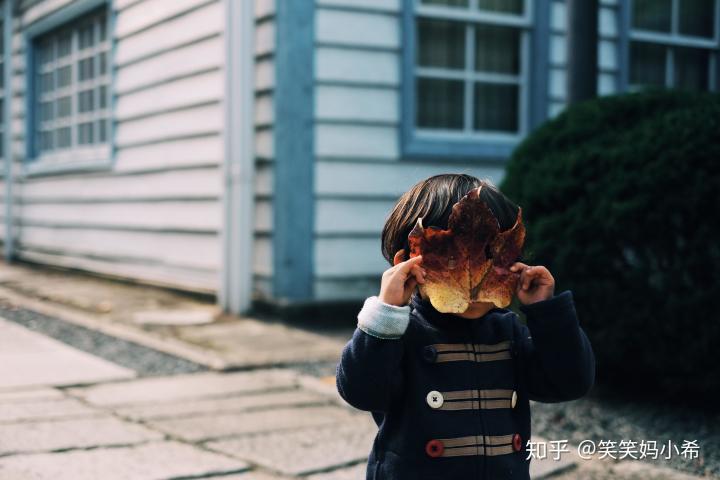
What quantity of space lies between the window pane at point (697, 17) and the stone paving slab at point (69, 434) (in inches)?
265

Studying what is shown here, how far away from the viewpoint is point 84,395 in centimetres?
430

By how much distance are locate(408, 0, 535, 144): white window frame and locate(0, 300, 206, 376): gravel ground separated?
9.00ft

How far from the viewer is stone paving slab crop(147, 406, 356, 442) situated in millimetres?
3725

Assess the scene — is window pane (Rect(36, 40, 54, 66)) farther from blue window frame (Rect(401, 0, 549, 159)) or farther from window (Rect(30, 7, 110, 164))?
blue window frame (Rect(401, 0, 549, 159))

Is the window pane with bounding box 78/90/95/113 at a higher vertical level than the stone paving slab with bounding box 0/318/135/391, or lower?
higher

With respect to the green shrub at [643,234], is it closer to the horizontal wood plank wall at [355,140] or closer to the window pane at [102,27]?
the horizontal wood plank wall at [355,140]

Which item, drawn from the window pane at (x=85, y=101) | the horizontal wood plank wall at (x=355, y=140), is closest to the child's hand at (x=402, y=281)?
the horizontal wood plank wall at (x=355, y=140)

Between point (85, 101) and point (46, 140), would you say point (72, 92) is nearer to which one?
point (85, 101)

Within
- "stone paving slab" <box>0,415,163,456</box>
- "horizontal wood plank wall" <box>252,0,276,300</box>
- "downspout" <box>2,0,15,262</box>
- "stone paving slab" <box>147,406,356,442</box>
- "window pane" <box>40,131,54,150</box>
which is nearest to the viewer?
"stone paving slab" <box>0,415,163,456</box>

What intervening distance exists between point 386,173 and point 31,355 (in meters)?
2.88

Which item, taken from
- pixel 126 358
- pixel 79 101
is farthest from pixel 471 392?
pixel 79 101

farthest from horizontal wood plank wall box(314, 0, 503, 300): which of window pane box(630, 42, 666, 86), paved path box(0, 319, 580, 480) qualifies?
window pane box(630, 42, 666, 86)

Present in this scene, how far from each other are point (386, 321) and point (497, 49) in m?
5.93

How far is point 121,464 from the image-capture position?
10.6 ft
